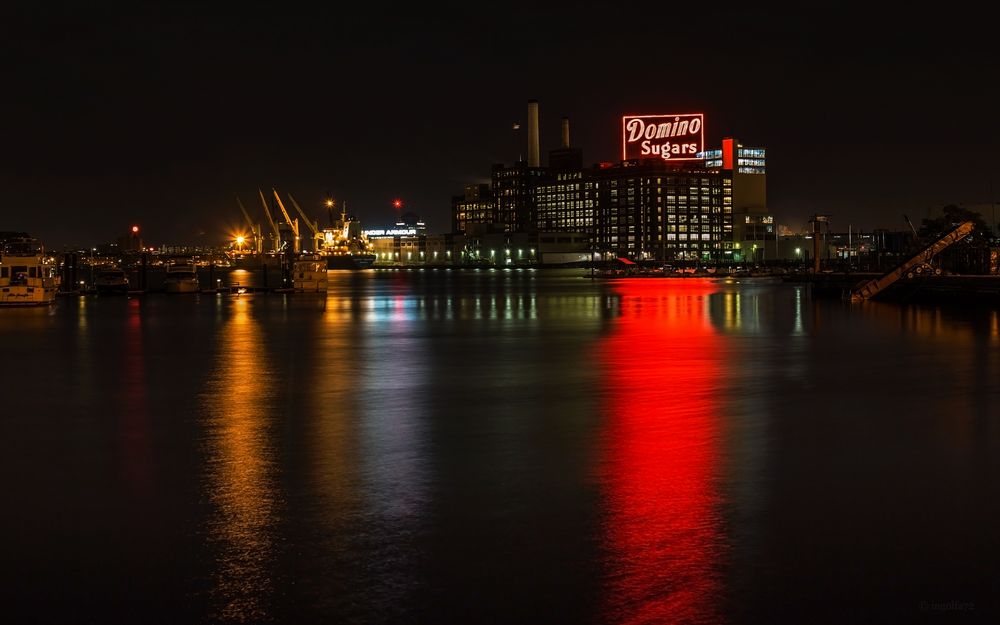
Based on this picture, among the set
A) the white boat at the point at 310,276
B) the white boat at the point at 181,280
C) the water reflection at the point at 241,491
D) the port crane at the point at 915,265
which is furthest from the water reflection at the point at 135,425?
the white boat at the point at 181,280

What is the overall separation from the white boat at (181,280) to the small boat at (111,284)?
2.87 m

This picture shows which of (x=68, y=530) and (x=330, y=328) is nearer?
(x=68, y=530)

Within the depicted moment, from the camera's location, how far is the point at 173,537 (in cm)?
893

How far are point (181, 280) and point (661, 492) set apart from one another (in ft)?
224

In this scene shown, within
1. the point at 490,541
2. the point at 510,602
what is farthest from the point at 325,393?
the point at 510,602

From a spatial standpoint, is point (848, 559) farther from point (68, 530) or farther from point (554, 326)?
point (554, 326)

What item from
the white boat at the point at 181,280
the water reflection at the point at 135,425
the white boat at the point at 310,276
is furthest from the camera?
the white boat at the point at 181,280

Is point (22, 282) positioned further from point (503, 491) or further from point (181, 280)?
point (503, 491)

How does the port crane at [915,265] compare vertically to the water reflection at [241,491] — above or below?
above

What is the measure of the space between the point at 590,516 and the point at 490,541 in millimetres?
1155

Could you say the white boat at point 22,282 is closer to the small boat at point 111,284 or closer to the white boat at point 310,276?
the small boat at point 111,284

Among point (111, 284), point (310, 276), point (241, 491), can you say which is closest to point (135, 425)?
point (241, 491)

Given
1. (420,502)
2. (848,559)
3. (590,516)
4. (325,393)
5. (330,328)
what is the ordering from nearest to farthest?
(848,559) < (590,516) < (420,502) < (325,393) < (330,328)

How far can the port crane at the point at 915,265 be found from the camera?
56.7m
